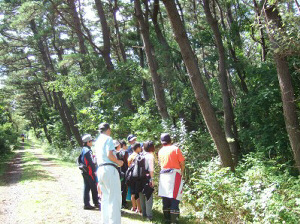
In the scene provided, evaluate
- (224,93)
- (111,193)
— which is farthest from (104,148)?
(224,93)

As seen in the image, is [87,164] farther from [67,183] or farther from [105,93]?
[105,93]

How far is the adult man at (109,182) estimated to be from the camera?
478cm

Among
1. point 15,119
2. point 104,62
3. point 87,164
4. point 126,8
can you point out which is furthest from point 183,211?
point 15,119

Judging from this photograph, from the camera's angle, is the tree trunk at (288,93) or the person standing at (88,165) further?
the person standing at (88,165)

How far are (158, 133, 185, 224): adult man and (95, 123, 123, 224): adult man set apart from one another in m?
0.92

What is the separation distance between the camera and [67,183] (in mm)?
10531

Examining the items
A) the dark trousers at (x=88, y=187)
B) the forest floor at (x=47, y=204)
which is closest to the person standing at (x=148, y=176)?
the forest floor at (x=47, y=204)

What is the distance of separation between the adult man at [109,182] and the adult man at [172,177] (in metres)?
0.92

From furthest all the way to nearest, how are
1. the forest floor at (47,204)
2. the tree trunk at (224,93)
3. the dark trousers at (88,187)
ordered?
1. the tree trunk at (224,93)
2. the dark trousers at (88,187)
3. the forest floor at (47,204)

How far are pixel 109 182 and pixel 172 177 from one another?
3.91ft

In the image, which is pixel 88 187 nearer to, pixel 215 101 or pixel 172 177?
pixel 172 177

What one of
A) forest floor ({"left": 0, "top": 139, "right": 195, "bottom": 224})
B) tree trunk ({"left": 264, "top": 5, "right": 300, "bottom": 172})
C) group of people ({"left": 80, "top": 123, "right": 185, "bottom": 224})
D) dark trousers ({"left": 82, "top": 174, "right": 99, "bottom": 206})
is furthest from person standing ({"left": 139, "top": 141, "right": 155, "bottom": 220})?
tree trunk ({"left": 264, "top": 5, "right": 300, "bottom": 172})

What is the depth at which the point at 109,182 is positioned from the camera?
15.8ft

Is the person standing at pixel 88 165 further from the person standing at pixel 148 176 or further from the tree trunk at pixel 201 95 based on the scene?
the tree trunk at pixel 201 95
